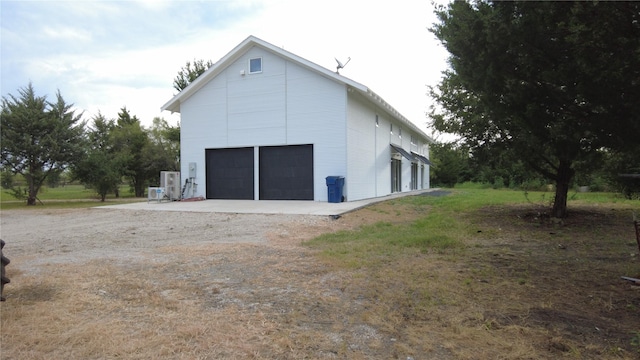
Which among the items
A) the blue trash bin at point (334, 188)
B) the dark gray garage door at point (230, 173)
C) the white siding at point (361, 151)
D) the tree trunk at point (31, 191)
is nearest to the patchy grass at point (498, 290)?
the blue trash bin at point (334, 188)

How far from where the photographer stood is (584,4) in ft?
11.5

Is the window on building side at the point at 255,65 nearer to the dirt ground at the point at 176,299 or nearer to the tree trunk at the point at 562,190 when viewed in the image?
the dirt ground at the point at 176,299

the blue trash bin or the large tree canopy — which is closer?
the large tree canopy

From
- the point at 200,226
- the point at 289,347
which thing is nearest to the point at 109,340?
the point at 289,347

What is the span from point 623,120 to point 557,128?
0.81 metres

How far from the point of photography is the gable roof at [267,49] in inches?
607

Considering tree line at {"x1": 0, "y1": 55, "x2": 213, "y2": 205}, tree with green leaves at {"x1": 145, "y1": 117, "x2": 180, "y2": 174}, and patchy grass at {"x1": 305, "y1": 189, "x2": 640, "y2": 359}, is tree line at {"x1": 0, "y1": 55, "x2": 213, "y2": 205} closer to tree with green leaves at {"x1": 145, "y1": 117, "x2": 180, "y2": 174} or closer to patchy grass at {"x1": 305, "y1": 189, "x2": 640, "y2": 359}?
tree with green leaves at {"x1": 145, "y1": 117, "x2": 180, "y2": 174}

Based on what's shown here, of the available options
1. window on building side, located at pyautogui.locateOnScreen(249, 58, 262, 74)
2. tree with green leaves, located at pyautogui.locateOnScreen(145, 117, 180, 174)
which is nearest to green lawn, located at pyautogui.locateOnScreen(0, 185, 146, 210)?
tree with green leaves, located at pyautogui.locateOnScreen(145, 117, 180, 174)

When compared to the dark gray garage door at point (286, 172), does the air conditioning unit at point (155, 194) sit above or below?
below

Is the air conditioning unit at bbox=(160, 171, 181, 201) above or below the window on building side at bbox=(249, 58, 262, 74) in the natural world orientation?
below

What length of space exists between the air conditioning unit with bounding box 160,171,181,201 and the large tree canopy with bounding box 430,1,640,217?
14697 mm

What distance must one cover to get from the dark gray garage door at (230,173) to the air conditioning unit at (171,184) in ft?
4.61

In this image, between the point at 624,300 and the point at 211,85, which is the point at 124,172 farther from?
the point at 624,300

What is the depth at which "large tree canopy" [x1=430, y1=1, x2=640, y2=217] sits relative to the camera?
141 inches
